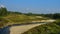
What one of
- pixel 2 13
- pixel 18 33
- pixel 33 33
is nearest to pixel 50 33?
pixel 33 33

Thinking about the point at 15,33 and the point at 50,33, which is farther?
the point at 15,33

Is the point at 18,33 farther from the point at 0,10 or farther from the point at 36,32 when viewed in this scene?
the point at 0,10

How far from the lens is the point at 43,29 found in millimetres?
25016

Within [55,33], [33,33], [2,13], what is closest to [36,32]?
[33,33]

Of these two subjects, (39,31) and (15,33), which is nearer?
(39,31)

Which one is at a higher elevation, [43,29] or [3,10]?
[43,29]

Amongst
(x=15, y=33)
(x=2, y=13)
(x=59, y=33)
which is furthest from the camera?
(x=2, y=13)

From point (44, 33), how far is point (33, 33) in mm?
1233

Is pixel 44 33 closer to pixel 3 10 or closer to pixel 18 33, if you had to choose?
pixel 18 33

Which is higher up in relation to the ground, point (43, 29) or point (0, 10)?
point (43, 29)

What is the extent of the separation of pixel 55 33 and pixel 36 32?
6.93 feet

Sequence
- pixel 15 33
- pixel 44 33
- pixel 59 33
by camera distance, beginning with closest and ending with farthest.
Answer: pixel 44 33, pixel 59 33, pixel 15 33

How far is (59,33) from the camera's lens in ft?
80.8

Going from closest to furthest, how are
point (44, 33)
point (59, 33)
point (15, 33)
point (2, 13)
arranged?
point (44, 33) → point (59, 33) → point (15, 33) → point (2, 13)
